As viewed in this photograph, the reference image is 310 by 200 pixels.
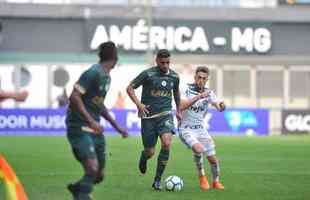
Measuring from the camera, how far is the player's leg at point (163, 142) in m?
15.5

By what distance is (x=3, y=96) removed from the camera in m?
10.3

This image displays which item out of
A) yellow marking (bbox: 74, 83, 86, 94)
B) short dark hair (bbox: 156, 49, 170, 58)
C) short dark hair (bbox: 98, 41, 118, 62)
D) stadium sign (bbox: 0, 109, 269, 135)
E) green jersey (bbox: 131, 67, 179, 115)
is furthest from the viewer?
stadium sign (bbox: 0, 109, 269, 135)

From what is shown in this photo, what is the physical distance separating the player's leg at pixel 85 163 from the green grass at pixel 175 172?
6.78 feet

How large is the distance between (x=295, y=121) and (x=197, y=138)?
29.0 metres

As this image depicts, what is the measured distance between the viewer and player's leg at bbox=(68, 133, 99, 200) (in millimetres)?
11125

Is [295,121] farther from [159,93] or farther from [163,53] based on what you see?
[163,53]

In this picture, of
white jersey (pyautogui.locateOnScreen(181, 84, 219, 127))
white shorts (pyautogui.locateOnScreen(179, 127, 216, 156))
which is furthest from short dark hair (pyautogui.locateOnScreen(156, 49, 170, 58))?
white shorts (pyautogui.locateOnScreen(179, 127, 216, 156))

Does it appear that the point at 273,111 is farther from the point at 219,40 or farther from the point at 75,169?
the point at 75,169

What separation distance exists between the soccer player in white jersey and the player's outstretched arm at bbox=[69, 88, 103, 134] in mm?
4448

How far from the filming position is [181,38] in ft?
189

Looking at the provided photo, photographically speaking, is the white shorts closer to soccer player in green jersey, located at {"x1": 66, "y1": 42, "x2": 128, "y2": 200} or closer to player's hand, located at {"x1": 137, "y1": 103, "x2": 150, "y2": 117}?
player's hand, located at {"x1": 137, "y1": 103, "x2": 150, "y2": 117}

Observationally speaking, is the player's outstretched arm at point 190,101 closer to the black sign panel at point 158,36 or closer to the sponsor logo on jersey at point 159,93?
the sponsor logo on jersey at point 159,93

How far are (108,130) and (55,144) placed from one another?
11.0 m

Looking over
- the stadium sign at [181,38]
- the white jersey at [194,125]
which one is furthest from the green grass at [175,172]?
→ the stadium sign at [181,38]
